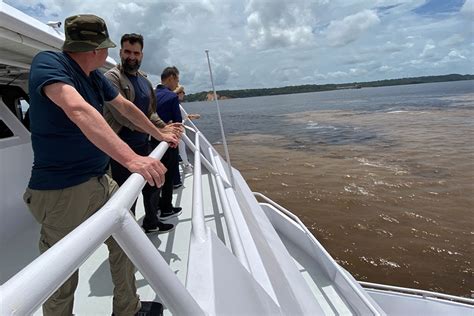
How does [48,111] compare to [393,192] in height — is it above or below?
above

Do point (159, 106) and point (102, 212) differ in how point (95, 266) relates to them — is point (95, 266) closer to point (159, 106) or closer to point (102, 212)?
point (159, 106)

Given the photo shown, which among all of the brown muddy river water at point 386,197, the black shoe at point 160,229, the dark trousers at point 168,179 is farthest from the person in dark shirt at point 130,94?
the brown muddy river water at point 386,197

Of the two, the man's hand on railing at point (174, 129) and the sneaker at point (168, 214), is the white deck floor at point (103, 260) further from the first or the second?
the man's hand on railing at point (174, 129)

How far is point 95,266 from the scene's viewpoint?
268cm

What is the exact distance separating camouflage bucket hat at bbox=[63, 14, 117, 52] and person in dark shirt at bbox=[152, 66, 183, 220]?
217cm

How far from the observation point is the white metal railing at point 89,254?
1.75 feet

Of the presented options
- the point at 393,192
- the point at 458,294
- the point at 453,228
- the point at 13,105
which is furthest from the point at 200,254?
the point at 393,192

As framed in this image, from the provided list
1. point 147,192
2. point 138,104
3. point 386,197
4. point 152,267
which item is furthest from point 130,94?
point 386,197

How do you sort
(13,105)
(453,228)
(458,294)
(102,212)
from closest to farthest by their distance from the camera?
(102,212), (13,105), (458,294), (453,228)

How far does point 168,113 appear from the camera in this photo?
12.1ft

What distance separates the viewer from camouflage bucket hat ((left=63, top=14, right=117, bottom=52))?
4.73 feet

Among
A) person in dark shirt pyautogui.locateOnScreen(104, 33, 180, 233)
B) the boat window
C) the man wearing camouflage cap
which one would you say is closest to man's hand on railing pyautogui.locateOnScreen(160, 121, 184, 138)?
person in dark shirt pyautogui.locateOnScreen(104, 33, 180, 233)

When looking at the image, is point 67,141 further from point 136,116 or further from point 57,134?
point 136,116

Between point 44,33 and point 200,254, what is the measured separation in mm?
2315
